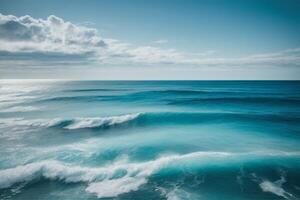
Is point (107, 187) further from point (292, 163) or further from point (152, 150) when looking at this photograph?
point (292, 163)

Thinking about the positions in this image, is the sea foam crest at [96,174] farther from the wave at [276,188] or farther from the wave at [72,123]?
the wave at [72,123]

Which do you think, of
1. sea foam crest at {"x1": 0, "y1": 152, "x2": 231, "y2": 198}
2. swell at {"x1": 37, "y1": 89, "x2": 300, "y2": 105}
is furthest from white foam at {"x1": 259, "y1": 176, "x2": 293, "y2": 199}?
swell at {"x1": 37, "y1": 89, "x2": 300, "y2": 105}

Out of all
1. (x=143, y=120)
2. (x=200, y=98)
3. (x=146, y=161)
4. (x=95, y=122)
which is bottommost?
(x=146, y=161)

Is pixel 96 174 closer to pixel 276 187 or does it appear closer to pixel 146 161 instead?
pixel 146 161

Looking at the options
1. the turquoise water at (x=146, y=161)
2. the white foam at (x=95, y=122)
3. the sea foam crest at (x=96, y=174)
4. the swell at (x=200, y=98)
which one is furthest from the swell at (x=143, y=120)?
the swell at (x=200, y=98)

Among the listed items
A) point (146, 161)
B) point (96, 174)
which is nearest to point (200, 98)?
point (146, 161)

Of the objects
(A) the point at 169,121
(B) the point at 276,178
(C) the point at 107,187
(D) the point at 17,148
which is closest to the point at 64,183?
(C) the point at 107,187

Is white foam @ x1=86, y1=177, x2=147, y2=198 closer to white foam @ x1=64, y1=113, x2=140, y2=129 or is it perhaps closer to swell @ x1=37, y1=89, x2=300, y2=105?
white foam @ x1=64, y1=113, x2=140, y2=129

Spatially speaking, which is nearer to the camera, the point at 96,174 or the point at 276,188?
the point at 276,188
